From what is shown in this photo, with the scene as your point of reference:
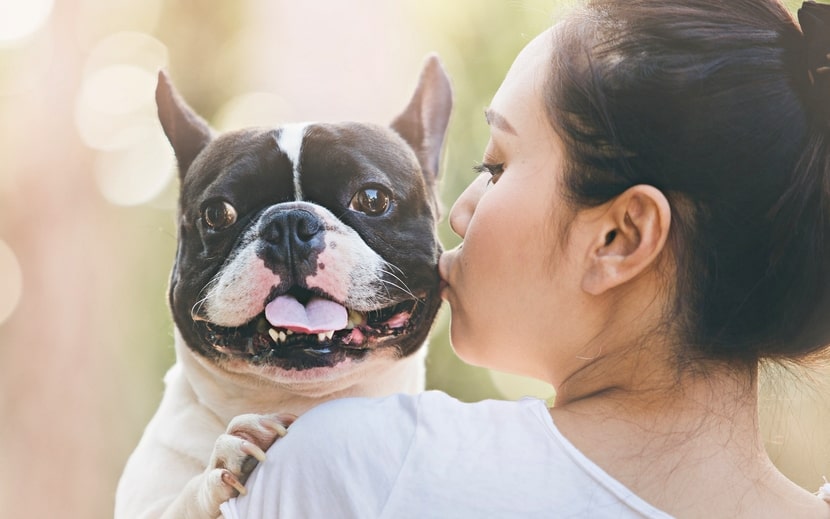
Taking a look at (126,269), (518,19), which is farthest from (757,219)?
(518,19)

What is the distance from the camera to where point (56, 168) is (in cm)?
295

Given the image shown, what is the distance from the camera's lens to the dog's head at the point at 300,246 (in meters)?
1.36

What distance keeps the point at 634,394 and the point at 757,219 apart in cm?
27

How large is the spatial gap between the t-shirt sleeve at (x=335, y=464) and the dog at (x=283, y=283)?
23cm

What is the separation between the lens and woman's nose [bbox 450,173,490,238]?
1.39 metres

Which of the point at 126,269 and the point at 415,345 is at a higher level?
the point at 415,345

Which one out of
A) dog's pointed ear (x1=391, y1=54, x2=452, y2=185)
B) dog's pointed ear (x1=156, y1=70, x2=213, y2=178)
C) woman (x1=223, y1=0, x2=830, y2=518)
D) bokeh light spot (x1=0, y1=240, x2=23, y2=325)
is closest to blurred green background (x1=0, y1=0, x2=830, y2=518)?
bokeh light spot (x1=0, y1=240, x2=23, y2=325)

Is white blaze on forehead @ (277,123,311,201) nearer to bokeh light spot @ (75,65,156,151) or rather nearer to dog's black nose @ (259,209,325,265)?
dog's black nose @ (259,209,325,265)

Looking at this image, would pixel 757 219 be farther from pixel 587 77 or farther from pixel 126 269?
pixel 126 269

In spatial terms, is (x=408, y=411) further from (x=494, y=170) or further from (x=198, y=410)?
(x=198, y=410)

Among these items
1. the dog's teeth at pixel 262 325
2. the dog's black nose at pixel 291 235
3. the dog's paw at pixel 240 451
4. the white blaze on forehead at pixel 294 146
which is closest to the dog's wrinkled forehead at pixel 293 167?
the white blaze on forehead at pixel 294 146

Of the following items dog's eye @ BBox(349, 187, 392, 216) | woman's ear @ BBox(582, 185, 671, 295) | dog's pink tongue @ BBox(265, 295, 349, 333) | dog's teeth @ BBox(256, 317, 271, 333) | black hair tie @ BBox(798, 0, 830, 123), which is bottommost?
dog's teeth @ BBox(256, 317, 271, 333)

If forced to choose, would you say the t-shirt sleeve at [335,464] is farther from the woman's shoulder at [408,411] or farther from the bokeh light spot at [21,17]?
the bokeh light spot at [21,17]

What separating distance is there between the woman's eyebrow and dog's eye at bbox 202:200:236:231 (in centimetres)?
45
